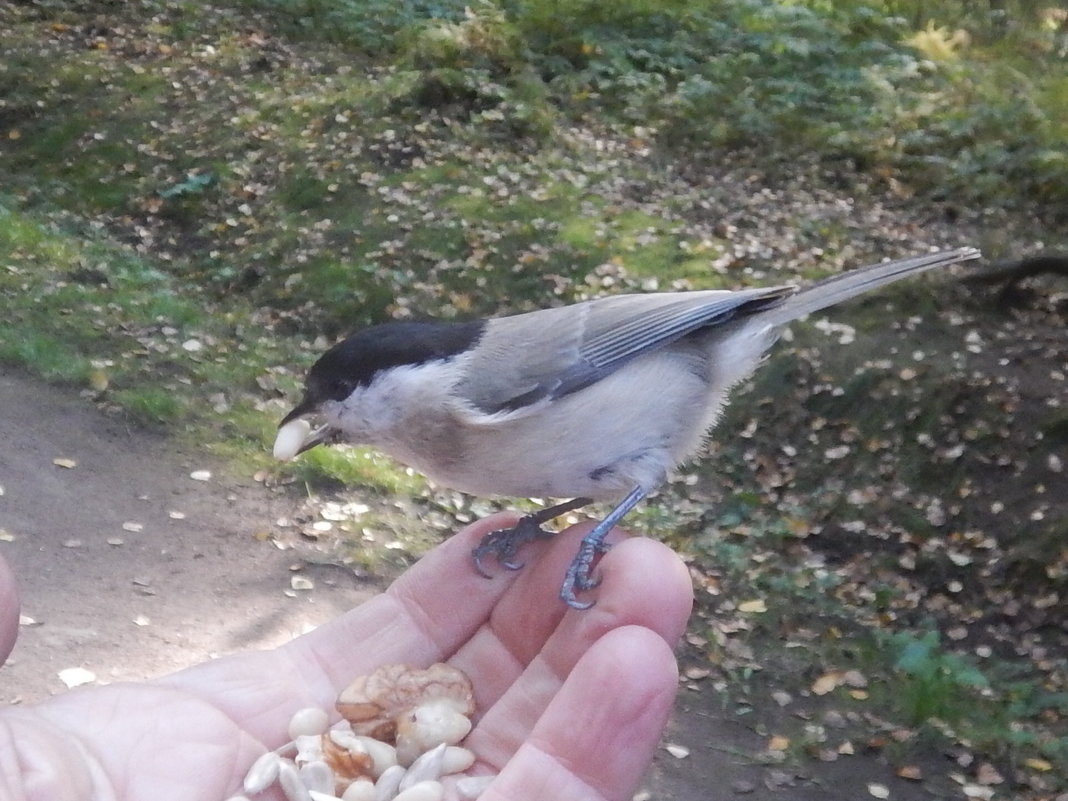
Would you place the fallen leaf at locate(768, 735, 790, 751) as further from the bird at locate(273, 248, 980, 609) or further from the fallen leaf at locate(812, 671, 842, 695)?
the bird at locate(273, 248, 980, 609)

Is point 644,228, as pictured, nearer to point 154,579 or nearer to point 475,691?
point 154,579

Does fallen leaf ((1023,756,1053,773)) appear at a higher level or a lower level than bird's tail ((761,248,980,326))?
lower

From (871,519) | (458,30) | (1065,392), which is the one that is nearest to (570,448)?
(871,519)

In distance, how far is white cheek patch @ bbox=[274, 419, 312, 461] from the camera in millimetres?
2463

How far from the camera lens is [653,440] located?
93.1 inches

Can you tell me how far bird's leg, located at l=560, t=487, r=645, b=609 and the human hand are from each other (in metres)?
0.06

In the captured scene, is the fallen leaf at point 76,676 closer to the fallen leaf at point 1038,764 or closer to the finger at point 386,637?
the finger at point 386,637

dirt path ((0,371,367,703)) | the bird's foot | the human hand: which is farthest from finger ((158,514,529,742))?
dirt path ((0,371,367,703))

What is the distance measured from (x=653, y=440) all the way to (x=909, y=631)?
2.59m

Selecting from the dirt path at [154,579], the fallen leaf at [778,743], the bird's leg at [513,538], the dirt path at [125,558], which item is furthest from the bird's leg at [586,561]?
the dirt path at [125,558]

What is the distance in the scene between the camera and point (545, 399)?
2359mm

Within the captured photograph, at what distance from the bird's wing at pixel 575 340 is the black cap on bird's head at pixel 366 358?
83 mm

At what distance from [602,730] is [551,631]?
0.53 metres

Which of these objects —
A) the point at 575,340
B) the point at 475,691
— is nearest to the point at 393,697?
the point at 475,691
